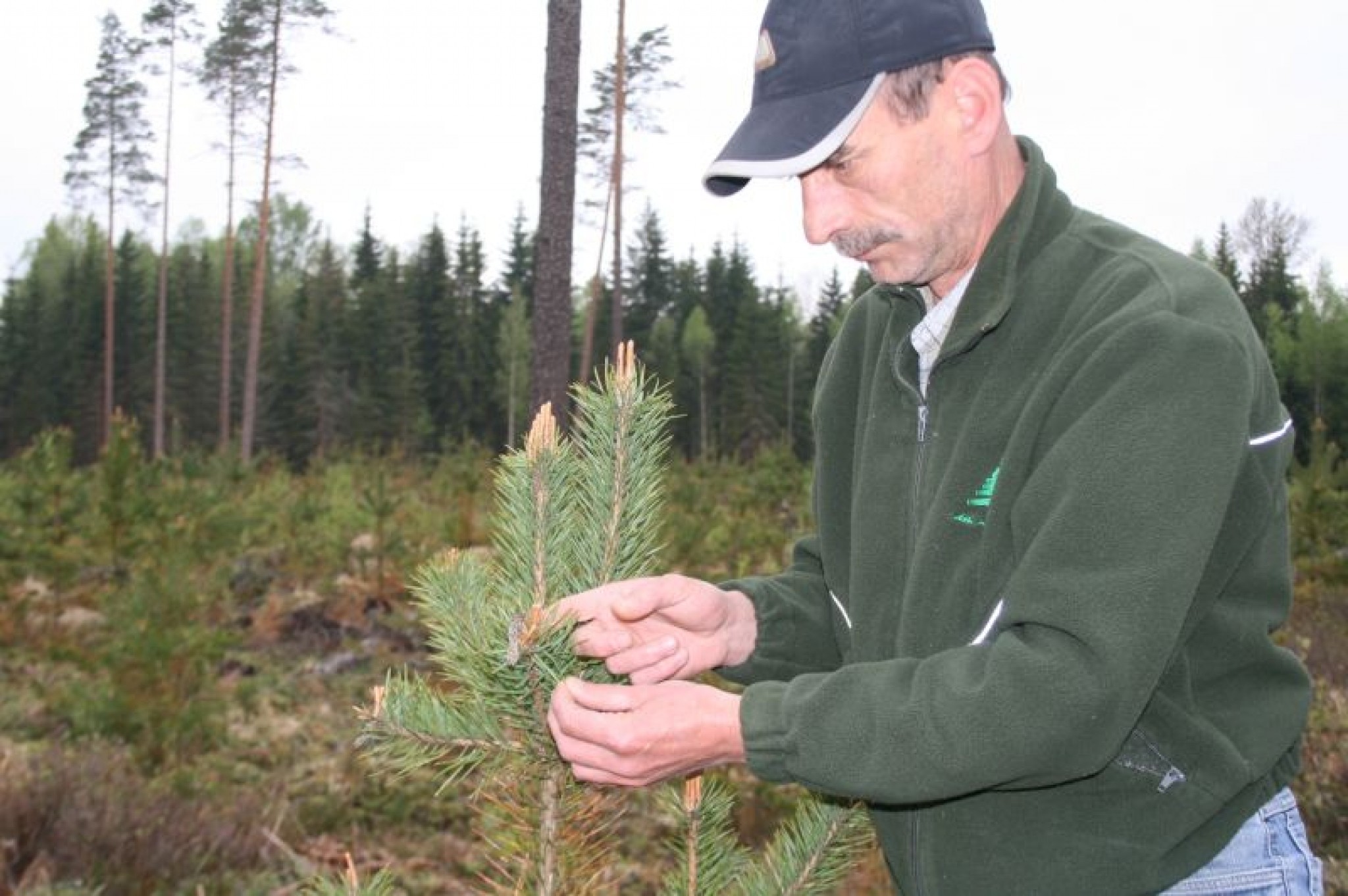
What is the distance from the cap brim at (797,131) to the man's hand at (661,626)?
606 millimetres

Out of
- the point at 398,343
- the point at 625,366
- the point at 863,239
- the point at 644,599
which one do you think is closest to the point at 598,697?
the point at 644,599

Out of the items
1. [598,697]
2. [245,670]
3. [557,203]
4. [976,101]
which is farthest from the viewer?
[245,670]

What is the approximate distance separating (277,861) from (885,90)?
5087 millimetres

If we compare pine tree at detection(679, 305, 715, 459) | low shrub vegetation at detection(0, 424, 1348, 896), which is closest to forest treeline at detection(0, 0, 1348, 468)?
pine tree at detection(679, 305, 715, 459)

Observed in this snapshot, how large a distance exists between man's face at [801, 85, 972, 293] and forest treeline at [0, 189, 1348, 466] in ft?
136

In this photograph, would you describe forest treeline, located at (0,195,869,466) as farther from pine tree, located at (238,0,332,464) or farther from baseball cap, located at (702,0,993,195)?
baseball cap, located at (702,0,993,195)

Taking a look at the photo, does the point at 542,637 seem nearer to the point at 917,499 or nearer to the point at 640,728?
the point at 640,728

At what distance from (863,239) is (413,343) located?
161ft

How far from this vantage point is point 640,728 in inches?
52.9

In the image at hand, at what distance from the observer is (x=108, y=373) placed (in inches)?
1374

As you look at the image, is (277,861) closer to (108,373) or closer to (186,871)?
(186,871)

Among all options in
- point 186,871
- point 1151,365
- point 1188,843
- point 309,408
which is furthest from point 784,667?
point 309,408

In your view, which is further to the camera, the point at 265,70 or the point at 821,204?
the point at 265,70

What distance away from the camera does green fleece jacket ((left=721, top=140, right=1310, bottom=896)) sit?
1.24 meters
